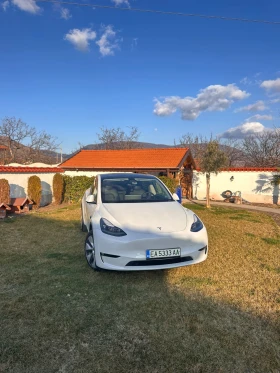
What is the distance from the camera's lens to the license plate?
332cm

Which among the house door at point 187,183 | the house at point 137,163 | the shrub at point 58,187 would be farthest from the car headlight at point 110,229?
the house door at point 187,183

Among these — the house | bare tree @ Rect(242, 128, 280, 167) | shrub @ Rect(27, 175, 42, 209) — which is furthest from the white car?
bare tree @ Rect(242, 128, 280, 167)

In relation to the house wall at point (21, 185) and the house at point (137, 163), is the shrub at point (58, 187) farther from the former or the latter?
the house at point (137, 163)

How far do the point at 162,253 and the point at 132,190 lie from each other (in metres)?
1.78

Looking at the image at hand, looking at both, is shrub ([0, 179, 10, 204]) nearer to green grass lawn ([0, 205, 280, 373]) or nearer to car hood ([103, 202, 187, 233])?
green grass lawn ([0, 205, 280, 373])

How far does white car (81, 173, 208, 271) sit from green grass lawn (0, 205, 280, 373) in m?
0.37

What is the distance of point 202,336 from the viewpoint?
2.47 metres

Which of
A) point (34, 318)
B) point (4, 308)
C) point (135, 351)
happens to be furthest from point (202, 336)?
point (4, 308)

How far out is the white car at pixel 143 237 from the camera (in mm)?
3318

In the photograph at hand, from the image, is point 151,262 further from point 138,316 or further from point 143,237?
point 138,316

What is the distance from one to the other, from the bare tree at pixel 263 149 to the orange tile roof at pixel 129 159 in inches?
411

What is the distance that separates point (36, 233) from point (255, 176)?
14171mm

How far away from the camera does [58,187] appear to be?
42.9 feet

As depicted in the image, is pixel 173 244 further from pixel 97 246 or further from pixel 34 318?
pixel 34 318
